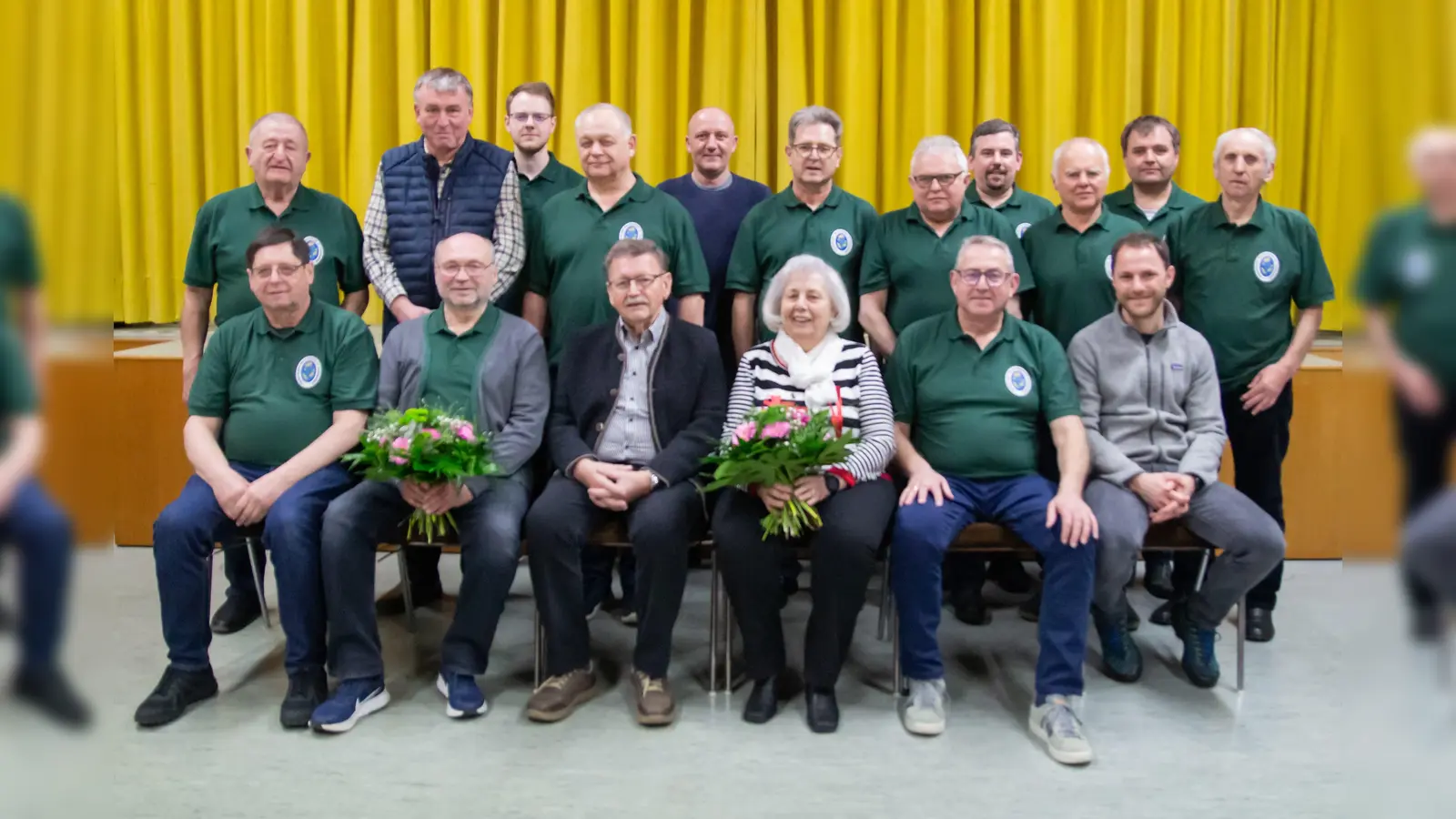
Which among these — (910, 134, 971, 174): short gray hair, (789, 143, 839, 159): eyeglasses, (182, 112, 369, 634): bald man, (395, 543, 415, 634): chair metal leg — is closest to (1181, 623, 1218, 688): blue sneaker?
(910, 134, 971, 174): short gray hair

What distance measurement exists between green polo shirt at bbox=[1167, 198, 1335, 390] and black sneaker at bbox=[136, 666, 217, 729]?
10.5 feet

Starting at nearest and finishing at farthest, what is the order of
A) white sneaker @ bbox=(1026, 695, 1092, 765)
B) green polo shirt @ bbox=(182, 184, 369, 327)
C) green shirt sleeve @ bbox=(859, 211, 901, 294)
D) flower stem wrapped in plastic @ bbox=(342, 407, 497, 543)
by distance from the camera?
white sneaker @ bbox=(1026, 695, 1092, 765), flower stem wrapped in plastic @ bbox=(342, 407, 497, 543), green polo shirt @ bbox=(182, 184, 369, 327), green shirt sleeve @ bbox=(859, 211, 901, 294)

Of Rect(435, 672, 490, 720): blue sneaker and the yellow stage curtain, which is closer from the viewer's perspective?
Rect(435, 672, 490, 720): blue sneaker

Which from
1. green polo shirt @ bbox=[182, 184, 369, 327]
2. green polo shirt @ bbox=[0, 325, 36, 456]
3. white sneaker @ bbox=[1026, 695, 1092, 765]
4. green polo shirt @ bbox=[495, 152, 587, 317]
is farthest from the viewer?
green polo shirt @ bbox=[495, 152, 587, 317]

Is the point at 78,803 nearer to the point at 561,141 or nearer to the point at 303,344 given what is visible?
the point at 303,344

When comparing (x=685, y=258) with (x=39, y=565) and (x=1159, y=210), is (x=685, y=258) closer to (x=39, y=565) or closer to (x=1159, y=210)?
(x=1159, y=210)

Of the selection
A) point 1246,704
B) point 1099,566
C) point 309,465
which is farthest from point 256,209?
point 1246,704

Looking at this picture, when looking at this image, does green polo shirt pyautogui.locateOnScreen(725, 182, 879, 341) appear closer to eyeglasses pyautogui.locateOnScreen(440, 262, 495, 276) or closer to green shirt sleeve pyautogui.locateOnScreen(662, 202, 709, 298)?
green shirt sleeve pyautogui.locateOnScreen(662, 202, 709, 298)

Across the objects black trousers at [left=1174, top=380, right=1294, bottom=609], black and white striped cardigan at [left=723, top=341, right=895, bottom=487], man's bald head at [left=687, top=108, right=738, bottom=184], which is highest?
man's bald head at [left=687, top=108, right=738, bottom=184]

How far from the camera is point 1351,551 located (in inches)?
17.8

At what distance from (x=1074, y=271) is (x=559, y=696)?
2.12 m

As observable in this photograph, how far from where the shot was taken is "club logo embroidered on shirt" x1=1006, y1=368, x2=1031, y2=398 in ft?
10.9

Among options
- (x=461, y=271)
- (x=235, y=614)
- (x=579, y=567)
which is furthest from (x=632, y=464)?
(x=235, y=614)

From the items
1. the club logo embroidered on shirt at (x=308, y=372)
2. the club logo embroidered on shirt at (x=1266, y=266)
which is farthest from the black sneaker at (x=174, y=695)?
the club logo embroidered on shirt at (x=1266, y=266)
